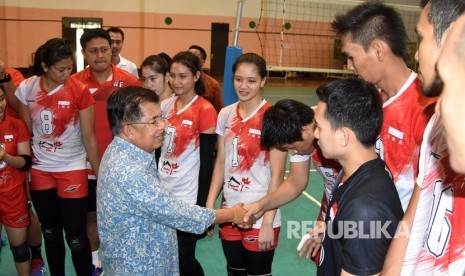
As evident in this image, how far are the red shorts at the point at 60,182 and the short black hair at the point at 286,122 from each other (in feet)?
6.31

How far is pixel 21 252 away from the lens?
150 inches

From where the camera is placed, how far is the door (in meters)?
20.5

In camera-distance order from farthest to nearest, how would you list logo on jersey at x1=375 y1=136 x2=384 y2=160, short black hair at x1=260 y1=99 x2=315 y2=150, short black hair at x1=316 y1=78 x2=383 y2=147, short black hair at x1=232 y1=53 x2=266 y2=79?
short black hair at x1=232 y1=53 x2=266 y2=79, short black hair at x1=260 y1=99 x2=315 y2=150, logo on jersey at x1=375 y1=136 x2=384 y2=160, short black hair at x1=316 y1=78 x2=383 y2=147

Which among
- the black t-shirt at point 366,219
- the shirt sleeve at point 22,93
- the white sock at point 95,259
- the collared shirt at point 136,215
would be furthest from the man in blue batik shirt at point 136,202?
the white sock at point 95,259

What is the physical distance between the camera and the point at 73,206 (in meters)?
3.81

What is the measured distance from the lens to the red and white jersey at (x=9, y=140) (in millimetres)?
3707

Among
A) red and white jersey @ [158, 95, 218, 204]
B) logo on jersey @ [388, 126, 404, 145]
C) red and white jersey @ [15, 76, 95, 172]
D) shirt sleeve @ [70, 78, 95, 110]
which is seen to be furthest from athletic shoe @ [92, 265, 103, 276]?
logo on jersey @ [388, 126, 404, 145]

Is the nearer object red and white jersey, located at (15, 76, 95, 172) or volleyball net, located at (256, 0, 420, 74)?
red and white jersey, located at (15, 76, 95, 172)

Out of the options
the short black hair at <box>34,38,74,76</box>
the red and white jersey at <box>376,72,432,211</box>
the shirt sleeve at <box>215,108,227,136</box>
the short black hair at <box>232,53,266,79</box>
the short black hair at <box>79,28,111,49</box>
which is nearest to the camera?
the red and white jersey at <box>376,72,432,211</box>

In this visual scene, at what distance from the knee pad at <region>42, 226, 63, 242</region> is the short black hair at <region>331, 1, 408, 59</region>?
283 centimetres

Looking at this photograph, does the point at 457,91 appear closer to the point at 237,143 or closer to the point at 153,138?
the point at 153,138

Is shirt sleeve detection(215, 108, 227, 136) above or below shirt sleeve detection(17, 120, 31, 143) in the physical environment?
above

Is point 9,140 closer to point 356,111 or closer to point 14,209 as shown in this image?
point 14,209

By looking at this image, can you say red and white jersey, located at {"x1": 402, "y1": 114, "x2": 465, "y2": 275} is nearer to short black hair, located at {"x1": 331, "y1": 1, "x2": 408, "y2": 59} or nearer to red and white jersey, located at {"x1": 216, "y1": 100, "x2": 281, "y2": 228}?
short black hair, located at {"x1": 331, "y1": 1, "x2": 408, "y2": 59}
